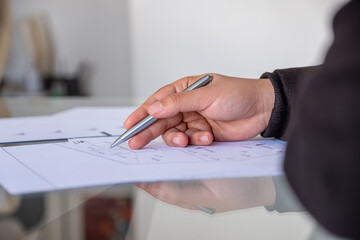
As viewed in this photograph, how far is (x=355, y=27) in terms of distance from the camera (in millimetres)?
310

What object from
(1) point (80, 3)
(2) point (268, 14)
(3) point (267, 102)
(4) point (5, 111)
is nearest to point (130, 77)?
(1) point (80, 3)

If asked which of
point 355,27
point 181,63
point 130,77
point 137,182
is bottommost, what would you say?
point 130,77

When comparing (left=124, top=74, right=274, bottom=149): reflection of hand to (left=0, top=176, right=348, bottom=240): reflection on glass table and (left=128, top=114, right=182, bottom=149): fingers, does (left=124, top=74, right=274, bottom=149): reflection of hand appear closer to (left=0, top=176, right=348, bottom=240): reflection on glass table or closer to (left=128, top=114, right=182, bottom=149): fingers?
(left=128, top=114, right=182, bottom=149): fingers

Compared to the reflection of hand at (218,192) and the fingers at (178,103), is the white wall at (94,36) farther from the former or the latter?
the reflection of hand at (218,192)

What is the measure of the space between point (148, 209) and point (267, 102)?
1.25 feet

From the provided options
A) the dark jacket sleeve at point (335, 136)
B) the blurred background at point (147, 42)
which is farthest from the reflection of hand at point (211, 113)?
the blurred background at point (147, 42)

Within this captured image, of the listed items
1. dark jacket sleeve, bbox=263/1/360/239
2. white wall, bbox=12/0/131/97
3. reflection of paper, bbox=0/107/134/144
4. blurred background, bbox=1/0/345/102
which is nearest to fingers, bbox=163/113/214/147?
reflection of paper, bbox=0/107/134/144

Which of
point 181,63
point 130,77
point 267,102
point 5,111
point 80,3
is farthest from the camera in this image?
point 80,3

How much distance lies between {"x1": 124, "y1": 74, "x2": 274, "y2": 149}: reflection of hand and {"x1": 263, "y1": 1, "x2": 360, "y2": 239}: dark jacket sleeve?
0.32 meters

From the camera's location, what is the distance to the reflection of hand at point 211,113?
63 cm

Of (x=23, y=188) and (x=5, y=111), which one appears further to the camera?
(x=5, y=111)

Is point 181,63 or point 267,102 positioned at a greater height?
point 267,102

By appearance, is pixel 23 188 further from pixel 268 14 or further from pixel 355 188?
pixel 268 14

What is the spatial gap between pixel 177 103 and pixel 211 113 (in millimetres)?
75
